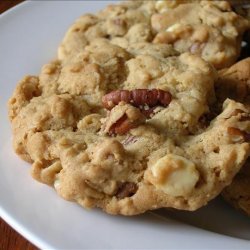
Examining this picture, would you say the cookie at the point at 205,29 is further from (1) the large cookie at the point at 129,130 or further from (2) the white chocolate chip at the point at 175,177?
(2) the white chocolate chip at the point at 175,177

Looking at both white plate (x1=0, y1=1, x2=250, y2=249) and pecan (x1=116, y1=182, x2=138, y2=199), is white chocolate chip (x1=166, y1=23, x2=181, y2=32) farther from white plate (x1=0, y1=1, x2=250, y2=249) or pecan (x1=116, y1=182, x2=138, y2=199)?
pecan (x1=116, y1=182, x2=138, y2=199)

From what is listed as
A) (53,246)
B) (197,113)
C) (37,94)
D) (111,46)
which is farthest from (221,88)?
(53,246)

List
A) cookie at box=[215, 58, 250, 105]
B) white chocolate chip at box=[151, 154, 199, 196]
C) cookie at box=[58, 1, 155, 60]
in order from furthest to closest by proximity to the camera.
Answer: cookie at box=[58, 1, 155, 60] → cookie at box=[215, 58, 250, 105] → white chocolate chip at box=[151, 154, 199, 196]

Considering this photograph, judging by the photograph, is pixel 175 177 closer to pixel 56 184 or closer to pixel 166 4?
pixel 56 184

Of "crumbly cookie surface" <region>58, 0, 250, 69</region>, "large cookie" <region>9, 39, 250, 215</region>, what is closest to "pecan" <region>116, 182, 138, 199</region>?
"large cookie" <region>9, 39, 250, 215</region>

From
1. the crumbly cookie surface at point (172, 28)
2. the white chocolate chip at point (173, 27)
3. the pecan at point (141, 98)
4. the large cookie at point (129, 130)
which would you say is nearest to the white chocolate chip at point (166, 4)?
the crumbly cookie surface at point (172, 28)
